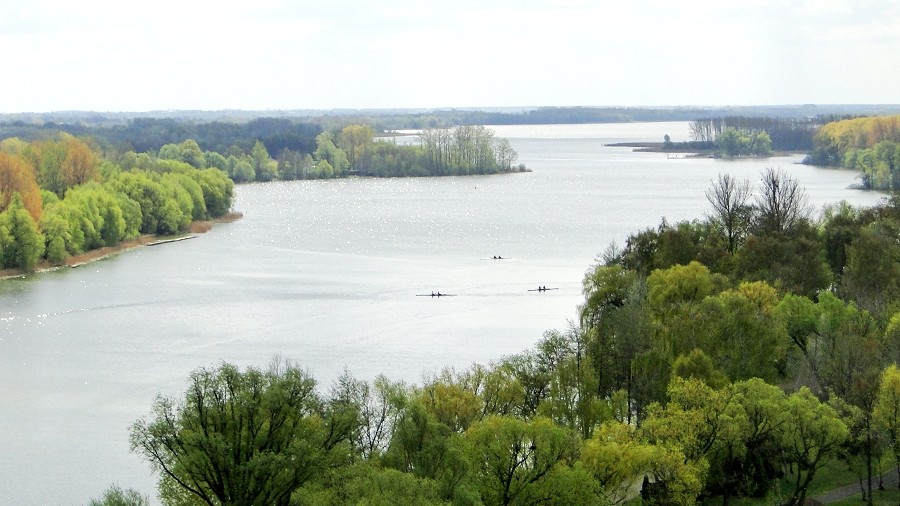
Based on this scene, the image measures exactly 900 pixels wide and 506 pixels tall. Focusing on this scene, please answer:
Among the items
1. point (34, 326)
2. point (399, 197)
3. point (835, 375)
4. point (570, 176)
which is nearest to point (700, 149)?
point (570, 176)

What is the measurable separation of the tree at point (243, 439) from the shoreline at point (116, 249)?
30925 mm

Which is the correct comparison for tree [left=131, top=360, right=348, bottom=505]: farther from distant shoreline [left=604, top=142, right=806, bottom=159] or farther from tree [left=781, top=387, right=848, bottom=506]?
distant shoreline [left=604, top=142, right=806, bottom=159]

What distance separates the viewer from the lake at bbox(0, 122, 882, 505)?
23609mm

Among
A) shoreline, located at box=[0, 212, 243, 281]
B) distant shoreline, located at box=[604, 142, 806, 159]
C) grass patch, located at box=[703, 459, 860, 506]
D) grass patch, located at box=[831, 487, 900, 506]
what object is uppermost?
grass patch, located at box=[831, 487, 900, 506]

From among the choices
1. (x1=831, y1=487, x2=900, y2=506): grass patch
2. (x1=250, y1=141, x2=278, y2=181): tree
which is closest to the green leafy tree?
(x1=831, y1=487, x2=900, y2=506): grass patch

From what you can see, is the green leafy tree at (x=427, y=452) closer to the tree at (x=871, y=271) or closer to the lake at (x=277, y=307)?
the lake at (x=277, y=307)

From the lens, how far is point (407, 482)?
13227 mm

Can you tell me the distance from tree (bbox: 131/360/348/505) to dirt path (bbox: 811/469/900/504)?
7.08 meters

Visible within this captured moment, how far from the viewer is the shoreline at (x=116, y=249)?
4559 cm

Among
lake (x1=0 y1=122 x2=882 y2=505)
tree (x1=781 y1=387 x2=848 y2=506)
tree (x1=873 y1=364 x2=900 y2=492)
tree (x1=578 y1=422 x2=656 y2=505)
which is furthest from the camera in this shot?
lake (x1=0 y1=122 x2=882 y2=505)

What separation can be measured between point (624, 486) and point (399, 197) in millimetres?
61557

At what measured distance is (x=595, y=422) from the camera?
19.2m

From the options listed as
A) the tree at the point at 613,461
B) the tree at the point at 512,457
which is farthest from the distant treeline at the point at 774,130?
the tree at the point at 512,457

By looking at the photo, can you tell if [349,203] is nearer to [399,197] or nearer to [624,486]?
[399,197]
